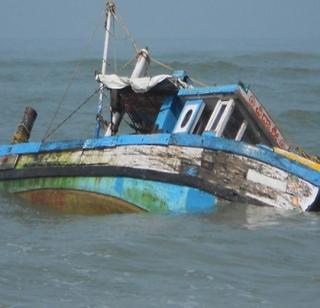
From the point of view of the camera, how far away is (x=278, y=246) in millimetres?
10977

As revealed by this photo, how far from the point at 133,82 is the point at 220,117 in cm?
132

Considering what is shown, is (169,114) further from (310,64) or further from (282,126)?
(310,64)

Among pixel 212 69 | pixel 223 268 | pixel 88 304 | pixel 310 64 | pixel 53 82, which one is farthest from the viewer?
pixel 310 64

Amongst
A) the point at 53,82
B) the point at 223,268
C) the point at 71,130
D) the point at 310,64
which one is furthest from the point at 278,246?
the point at 310,64

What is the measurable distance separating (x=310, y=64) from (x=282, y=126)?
69.3 feet

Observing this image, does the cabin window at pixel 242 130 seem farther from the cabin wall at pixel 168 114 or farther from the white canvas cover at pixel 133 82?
the white canvas cover at pixel 133 82

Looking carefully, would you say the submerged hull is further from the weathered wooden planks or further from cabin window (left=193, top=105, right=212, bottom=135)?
cabin window (left=193, top=105, right=212, bottom=135)

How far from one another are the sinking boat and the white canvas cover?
0.04ft

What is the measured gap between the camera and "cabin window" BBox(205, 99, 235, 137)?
12.7 metres

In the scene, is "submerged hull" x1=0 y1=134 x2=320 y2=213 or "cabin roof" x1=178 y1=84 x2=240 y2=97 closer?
"submerged hull" x1=0 y1=134 x2=320 y2=213

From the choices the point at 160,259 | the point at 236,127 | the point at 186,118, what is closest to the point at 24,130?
the point at 186,118

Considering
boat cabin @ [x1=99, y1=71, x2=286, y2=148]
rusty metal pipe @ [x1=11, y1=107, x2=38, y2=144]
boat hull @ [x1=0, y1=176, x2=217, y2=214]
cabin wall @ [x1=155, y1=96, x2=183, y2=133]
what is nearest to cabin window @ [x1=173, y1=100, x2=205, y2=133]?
boat cabin @ [x1=99, y1=71, x2=286, y2=148]

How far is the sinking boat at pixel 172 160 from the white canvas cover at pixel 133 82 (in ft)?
0.04

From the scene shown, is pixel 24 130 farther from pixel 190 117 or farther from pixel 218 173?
pixel 218 173
